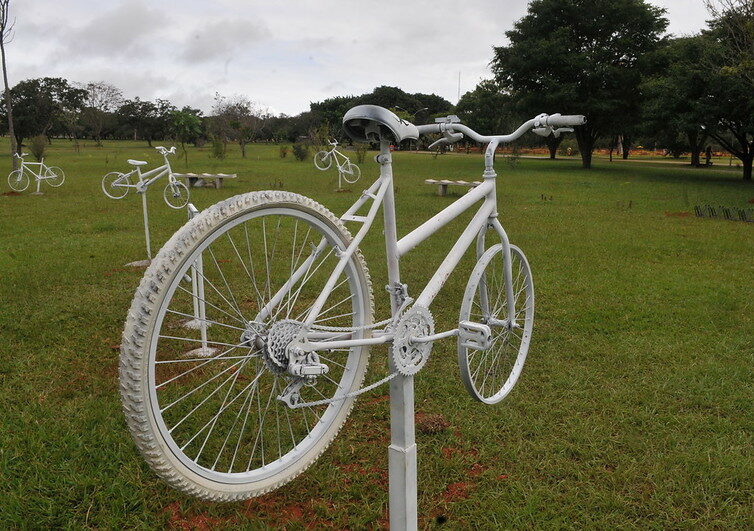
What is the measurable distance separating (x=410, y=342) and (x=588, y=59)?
81.2 ft

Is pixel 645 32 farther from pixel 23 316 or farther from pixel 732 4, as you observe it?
pixel 23 316

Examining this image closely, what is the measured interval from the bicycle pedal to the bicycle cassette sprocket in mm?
230

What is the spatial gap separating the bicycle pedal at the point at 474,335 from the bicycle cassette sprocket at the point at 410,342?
23 centimetres

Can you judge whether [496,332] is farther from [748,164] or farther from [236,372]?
[748,164]

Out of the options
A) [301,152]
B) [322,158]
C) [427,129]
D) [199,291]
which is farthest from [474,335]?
[301,152]

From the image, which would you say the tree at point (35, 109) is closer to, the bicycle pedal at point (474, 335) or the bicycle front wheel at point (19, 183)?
the bicycle front wheel at point (19, 183)

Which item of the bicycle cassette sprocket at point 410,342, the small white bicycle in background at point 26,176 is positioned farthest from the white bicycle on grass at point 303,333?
the small white bicycle in background at point 26,176

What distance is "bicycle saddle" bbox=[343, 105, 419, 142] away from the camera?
1853mm

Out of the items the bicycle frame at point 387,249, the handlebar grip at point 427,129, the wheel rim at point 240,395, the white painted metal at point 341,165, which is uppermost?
the white painted metal at point 341,165

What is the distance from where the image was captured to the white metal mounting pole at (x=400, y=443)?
193cm

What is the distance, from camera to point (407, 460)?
76.4 inches

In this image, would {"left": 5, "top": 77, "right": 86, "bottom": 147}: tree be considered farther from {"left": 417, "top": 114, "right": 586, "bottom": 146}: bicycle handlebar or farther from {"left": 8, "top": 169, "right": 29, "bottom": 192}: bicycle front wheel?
{"left": 417, "top": 114, "right": 586, "bottom": 146}: bicycle handlebar

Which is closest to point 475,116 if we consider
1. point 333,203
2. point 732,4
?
point 732,4

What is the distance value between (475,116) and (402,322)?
142ft
